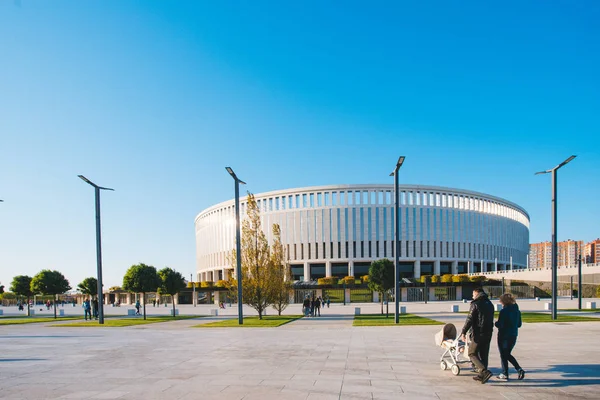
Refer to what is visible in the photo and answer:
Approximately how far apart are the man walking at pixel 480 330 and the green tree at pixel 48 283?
38096 mm

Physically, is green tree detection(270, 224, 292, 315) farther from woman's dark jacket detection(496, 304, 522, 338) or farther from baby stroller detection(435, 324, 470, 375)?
woman's dark jacket detection(496, 304, 522, 338)

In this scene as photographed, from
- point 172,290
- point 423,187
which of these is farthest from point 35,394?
point 423,187

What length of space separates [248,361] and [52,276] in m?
34.1

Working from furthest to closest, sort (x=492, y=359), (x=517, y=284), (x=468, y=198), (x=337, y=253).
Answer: (x=468, y=198) < (x=337, y=253) < (x=517, y=284) < (x=492, y=359)

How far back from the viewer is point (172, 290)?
3372 centimetres

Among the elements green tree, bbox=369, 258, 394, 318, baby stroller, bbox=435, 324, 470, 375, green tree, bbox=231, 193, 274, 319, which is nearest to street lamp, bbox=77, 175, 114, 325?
green tree, bbox=231, 193, 274, 319

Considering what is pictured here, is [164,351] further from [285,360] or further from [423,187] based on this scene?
[423,187]

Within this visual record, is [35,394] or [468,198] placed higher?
[468,198]

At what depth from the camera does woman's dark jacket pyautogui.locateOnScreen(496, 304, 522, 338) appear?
8711mm

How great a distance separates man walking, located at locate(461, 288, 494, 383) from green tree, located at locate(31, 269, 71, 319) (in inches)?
1500

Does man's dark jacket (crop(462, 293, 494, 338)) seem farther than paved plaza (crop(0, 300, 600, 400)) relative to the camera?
Yes

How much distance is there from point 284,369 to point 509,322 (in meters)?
4.89

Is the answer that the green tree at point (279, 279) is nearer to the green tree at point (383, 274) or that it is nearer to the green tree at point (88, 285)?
the green tree at point (383, 274)

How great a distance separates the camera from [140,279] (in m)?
32.1
